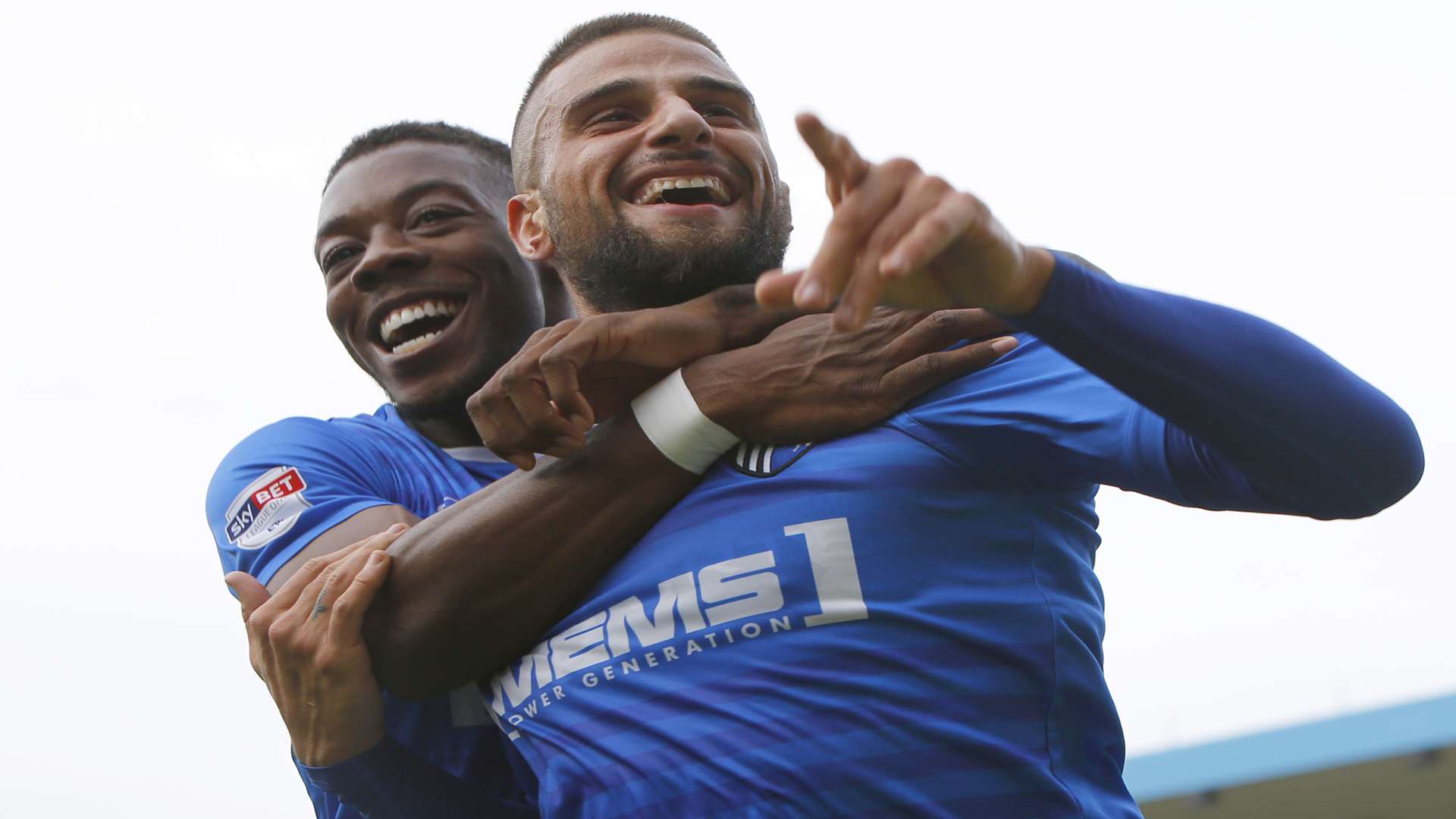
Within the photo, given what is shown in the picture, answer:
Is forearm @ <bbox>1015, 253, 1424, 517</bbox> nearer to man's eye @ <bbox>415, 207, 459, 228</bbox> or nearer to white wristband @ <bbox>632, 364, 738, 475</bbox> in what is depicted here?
white wristband @ <bbox>632, 364, 738, 475</bbox>

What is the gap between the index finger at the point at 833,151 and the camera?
1.52 metres

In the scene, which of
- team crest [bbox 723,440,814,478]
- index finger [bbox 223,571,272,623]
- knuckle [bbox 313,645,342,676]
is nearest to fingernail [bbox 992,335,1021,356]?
team crest [bbox 723,440,814,478]

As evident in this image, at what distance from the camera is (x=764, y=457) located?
90.0 inches

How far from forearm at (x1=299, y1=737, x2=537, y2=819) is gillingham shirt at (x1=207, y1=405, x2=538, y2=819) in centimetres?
5

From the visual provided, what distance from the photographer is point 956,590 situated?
82.9 inches

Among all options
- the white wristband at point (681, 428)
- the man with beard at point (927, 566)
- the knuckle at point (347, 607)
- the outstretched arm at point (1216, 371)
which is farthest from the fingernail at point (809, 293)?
the knuckle at point (347, 607)

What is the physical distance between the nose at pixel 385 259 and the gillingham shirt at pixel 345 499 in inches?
15.2

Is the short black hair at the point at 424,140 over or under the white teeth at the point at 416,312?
over

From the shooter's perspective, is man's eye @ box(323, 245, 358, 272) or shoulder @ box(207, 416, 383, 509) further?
man's eye @ box(323, 245, 358, 272)

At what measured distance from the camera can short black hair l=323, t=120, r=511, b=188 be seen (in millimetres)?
3807

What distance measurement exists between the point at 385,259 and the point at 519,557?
1500 millimetres

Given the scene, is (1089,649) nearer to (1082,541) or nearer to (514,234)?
(1082,541)

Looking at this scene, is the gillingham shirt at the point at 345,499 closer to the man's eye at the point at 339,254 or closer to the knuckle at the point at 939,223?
the man's eye at the point at 339,254

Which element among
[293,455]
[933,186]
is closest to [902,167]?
[933,186]
